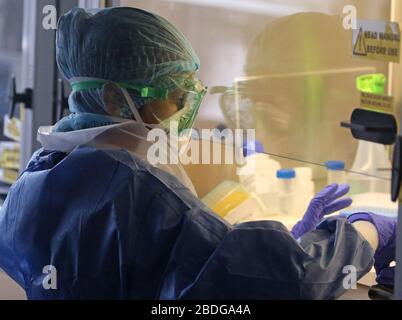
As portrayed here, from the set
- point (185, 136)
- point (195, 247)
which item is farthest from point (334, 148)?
point (195, 247)

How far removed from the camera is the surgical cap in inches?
45.3

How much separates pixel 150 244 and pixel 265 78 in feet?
3.08

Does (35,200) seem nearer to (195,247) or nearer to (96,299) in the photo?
(96,299)

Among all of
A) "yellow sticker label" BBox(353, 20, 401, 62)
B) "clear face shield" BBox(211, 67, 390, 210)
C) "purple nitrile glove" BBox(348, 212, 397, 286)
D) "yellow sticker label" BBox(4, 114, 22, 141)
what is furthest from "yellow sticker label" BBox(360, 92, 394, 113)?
"yellow sticker label" BBox(4, 114, 22, 141)

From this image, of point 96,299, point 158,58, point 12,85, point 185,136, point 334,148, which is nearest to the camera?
point 96,299

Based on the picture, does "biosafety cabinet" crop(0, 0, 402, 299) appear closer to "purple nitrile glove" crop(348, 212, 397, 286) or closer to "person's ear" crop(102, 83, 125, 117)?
"purple nitrile glove" crop(348, 212, 397, 286)

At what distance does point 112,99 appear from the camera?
118 centimetres

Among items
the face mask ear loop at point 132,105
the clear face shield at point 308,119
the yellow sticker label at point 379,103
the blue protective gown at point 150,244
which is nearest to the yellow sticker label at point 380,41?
the yellow sticker label at point 379,103

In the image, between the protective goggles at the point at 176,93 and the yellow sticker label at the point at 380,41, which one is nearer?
the yellow sticker label at the point at 380,41

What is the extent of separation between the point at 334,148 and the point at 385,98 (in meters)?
0.85

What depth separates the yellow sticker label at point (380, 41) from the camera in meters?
0.95

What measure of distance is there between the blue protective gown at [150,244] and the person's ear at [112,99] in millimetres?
118

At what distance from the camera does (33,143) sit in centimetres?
197

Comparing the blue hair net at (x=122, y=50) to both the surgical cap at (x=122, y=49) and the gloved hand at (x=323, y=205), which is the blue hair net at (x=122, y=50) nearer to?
the surgical cap at (x=122, y=49)
